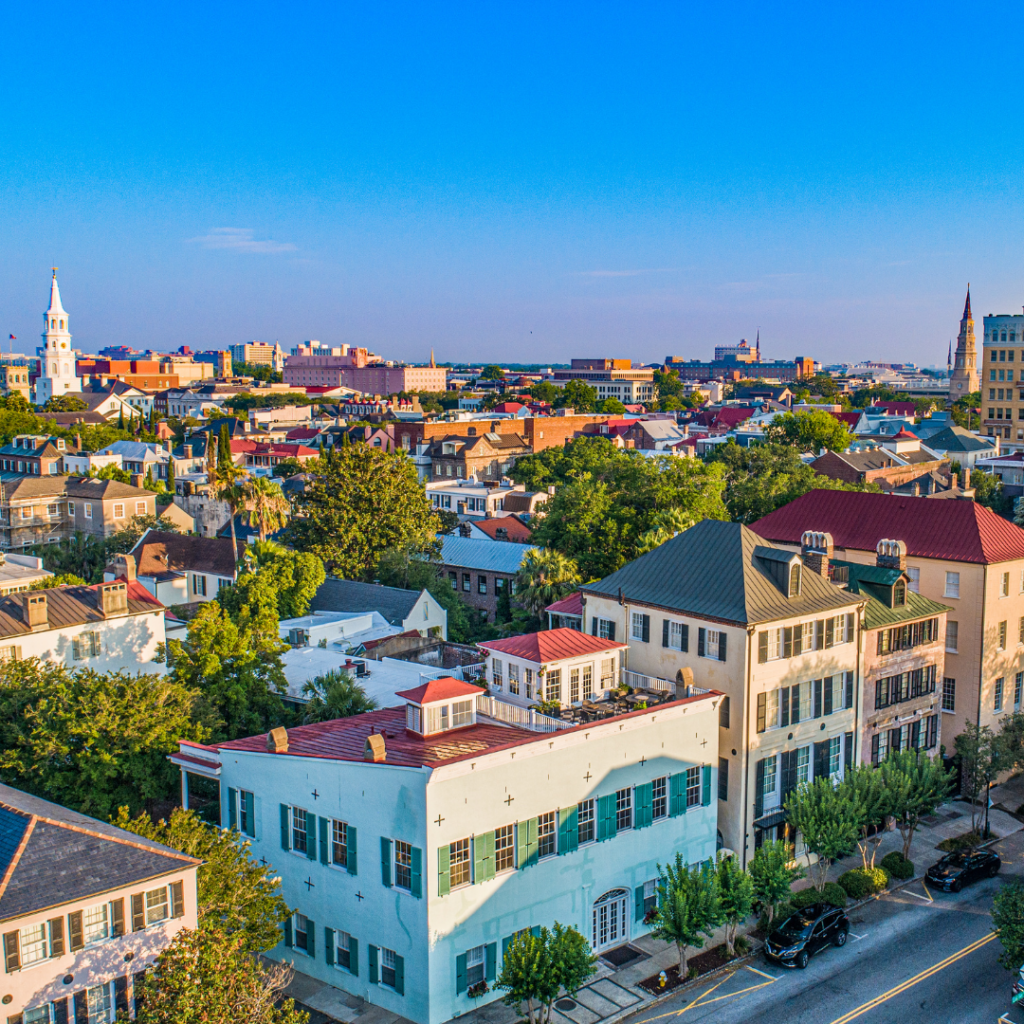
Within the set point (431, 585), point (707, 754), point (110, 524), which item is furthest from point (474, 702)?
point (110, 524)

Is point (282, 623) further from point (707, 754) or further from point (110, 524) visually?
point (110, 524)

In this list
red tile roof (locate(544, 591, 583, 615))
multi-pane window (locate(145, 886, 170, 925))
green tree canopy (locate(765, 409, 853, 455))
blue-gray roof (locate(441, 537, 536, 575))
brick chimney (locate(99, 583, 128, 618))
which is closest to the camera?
multi-pane window (locate(145, 886, 170, 925))

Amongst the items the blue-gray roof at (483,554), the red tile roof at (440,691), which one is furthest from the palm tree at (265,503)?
the red tile roof at (440,691)

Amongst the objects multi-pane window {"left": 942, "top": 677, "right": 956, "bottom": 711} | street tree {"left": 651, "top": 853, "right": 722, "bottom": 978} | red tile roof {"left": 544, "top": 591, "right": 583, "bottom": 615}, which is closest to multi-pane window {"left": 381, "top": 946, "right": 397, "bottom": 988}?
street tree {"left": 651, "top": 853, "right": 722, "bottom": 978}

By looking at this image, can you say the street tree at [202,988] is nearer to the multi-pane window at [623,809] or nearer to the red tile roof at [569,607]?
the multi-pane window at [623,809]

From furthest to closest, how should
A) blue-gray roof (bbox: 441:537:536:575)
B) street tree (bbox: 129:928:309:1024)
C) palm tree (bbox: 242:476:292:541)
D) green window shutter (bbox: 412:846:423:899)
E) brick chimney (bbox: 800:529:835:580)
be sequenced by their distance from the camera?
blue-gray roof (bbox: 441:537:536:575), palm tree (bbox: 242:476:292:541), brick chimney (bbox: 800:529:835:580), green window shutter (bbox: 412:846:423:899), street tree (bbox: 129:928:309:1024)

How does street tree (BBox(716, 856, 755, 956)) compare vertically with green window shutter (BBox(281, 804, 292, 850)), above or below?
below

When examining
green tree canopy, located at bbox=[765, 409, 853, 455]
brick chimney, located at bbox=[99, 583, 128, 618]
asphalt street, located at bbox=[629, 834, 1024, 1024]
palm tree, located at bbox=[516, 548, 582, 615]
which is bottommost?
asphalt street, located at bbox=[629, 834, 1024, 1024]

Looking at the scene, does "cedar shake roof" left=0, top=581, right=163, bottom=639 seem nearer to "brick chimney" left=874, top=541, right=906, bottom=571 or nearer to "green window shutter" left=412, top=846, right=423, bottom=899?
"green window shutter" left=412, top=846, right=423, bottom=899

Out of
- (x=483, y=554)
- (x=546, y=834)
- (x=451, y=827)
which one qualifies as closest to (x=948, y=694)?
(x=546, y=834)
